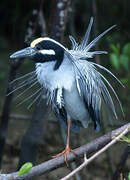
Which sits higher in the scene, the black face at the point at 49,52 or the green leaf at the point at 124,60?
the black face at the point at 49,52

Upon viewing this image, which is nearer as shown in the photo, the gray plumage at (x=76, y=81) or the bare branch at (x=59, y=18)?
the gray plumage at (x=76, y=81)

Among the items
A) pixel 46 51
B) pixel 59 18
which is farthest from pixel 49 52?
pixel 59 18

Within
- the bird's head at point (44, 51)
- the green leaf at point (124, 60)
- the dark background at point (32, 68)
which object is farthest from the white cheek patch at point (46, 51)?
the dark background at point (32, 68)

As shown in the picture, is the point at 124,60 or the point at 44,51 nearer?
the point at 44,51

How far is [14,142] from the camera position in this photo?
4359 mm

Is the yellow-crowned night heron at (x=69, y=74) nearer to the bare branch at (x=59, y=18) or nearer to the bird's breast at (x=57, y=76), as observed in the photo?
the bird's breast at (x=57, y=76)

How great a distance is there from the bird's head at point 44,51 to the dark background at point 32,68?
0.70m

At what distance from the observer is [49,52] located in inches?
85.0

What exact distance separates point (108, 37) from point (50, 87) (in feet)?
6.98

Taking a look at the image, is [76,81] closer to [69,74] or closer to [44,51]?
[69,74]

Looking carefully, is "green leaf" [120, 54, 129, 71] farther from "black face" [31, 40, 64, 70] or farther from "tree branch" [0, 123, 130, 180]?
"tree branch" [0, 123, 130, 180]

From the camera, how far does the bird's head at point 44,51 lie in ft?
6.95

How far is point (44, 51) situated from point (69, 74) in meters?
0.21

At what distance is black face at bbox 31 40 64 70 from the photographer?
213cm
